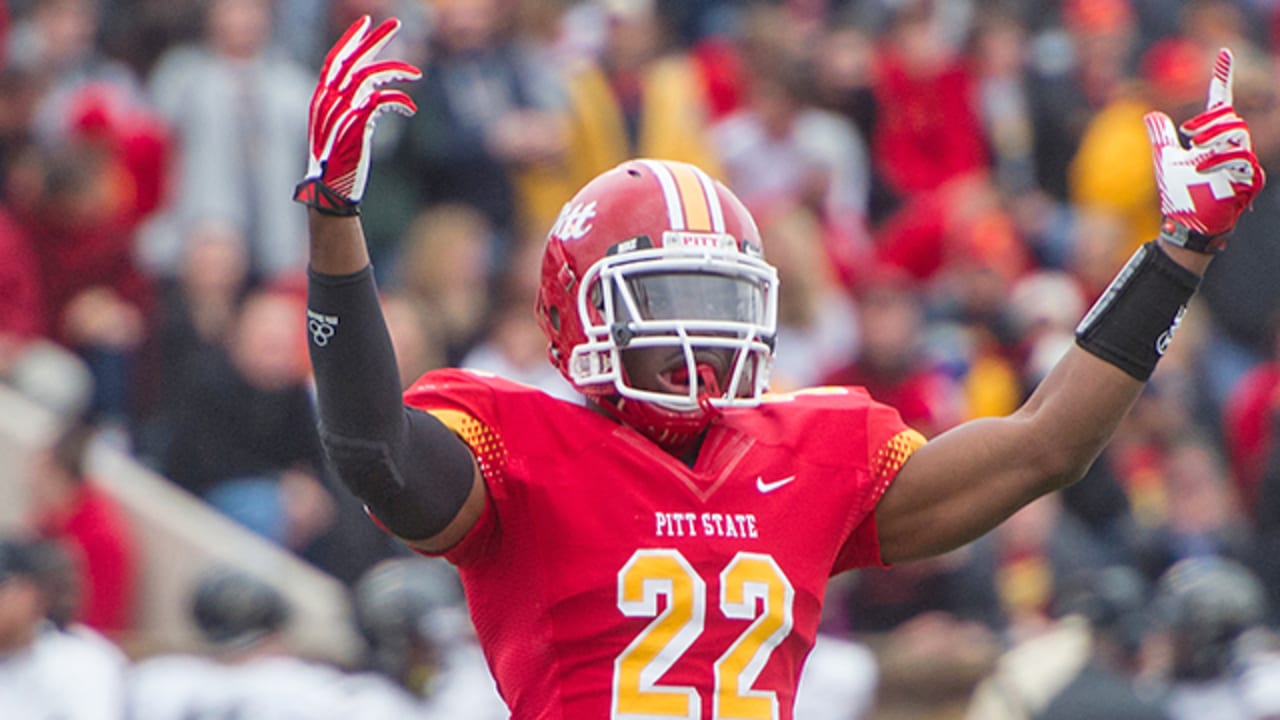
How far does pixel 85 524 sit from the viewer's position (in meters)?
7.66

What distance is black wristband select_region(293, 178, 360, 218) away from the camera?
3.07m

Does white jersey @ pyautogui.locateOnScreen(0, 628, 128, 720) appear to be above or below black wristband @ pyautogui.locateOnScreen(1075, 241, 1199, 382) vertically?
below

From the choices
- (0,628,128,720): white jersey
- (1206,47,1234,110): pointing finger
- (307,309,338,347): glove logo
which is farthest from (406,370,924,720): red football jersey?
(0,628,128,720): white jersey

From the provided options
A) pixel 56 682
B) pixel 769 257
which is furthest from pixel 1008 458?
pixel 769 257

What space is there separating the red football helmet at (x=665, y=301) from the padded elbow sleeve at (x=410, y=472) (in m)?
0.30

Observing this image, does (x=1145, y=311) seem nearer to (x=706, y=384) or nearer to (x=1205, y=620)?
(x=706, y=384)

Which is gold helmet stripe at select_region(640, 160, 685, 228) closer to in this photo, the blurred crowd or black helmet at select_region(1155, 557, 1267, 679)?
→ the blurred crowd

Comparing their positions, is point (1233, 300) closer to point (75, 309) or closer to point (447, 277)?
point (447, 277)

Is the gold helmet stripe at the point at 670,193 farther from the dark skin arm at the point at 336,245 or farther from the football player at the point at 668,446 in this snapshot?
the dark skin arm at the point at 336,245

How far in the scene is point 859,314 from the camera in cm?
834

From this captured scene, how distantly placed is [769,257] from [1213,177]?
4.77m

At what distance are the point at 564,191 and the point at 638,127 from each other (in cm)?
49

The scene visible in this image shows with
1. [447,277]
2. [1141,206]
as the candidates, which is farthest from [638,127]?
[1141,206]

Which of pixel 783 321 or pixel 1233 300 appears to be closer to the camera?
pixel 783 321
